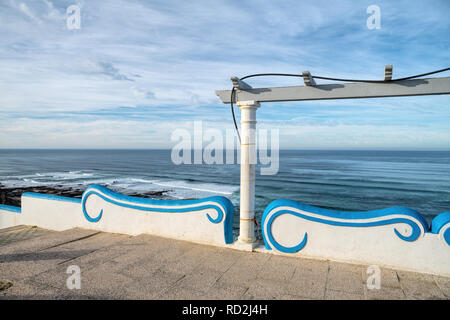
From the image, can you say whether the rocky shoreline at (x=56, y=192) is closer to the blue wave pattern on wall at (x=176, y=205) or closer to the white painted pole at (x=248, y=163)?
the blue wave pattern on wall at (x=176, y=205)

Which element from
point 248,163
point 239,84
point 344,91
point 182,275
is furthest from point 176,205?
point 344,91

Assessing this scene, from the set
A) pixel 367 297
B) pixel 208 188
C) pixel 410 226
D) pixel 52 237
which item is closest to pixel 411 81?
pixel 410 226

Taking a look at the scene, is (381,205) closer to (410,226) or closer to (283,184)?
(283,184)

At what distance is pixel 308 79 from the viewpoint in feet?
17.1

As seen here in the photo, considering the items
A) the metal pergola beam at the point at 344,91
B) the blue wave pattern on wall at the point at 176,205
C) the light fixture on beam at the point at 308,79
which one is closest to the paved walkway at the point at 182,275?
the blue wave pattern on wall at the point at 176,205

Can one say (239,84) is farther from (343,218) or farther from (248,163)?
(343,218)

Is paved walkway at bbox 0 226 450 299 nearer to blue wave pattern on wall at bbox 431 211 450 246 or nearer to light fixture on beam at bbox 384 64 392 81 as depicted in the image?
blue wave pattern on wall at bbox 431 211 450 246

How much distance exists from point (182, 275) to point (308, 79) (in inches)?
152

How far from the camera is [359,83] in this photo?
522 cm

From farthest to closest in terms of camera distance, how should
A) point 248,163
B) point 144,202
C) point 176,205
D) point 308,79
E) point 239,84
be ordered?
point 144,202, point 176,205, point 248,163, point 239,84, point 308,79

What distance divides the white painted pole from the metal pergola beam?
236 millimetres

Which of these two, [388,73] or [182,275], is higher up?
[388,73]

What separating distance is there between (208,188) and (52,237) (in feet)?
106

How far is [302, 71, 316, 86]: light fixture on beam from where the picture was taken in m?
5.05
